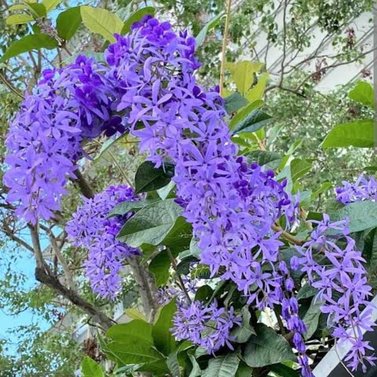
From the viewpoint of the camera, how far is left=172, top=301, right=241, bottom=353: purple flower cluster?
30.6 inches

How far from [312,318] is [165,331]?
0.28m

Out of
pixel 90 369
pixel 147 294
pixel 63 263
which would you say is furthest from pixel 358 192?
pixel 63 263

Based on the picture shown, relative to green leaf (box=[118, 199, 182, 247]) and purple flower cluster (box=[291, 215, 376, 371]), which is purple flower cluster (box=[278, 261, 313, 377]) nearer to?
purple flower cluster (box=[291, 215, 376, 371])

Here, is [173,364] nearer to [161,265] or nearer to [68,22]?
[161,265]

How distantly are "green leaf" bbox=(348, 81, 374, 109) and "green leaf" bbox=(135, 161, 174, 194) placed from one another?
36 centimetres

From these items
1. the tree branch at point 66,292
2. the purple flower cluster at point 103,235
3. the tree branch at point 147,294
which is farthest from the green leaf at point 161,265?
the tree branch at point 66,292

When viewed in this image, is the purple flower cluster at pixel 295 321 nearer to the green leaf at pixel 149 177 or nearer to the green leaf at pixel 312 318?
the green leaf at pixel 312 318

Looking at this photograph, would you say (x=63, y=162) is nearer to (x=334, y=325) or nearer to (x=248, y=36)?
(x=334, y=325)

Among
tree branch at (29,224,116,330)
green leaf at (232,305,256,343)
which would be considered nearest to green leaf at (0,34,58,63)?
green leaf at (232,305,256,343)

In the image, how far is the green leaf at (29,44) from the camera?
3.01 feet

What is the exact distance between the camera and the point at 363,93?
0.96 meters

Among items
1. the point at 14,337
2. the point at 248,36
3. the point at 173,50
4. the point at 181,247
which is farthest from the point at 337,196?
the point at 14,337

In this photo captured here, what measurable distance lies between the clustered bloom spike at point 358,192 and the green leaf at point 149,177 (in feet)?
0.85

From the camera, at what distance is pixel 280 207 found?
0.70 m
